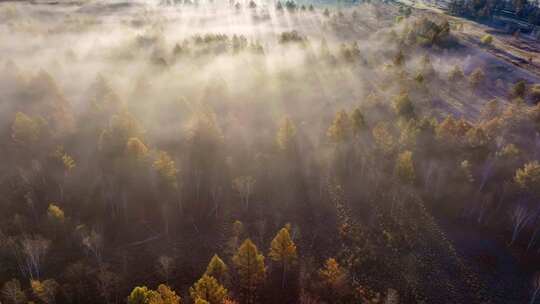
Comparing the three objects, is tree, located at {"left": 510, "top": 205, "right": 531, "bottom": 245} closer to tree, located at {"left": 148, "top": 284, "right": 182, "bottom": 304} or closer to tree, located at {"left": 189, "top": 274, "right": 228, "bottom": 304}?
tree, located at {"left": 189, "top": 274, "right": 228, "bottom": 304}

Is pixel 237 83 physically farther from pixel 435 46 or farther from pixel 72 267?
pixel 435 46

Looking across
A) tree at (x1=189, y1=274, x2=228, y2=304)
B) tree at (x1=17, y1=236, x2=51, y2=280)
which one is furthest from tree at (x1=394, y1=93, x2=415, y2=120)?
tree at (x1=17, y1=236, x2=51, y2=280)

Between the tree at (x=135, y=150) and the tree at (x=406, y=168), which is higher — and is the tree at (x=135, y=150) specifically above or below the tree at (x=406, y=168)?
above

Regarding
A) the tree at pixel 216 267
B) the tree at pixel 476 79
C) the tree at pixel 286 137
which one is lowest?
the tree at pixel 216 267

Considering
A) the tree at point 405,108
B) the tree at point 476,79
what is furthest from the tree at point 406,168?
the tree at point 476,79

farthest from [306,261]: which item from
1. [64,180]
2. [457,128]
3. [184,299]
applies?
[64,180]

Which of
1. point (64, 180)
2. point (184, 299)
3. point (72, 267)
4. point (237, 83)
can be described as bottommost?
point (184, 299)

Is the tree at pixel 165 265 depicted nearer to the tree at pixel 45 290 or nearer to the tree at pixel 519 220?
the tree at pixel 45 290

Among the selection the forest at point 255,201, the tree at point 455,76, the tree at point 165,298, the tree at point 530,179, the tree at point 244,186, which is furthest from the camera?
the tree at point 455,76

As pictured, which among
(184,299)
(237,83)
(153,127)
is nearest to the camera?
(184,299)
